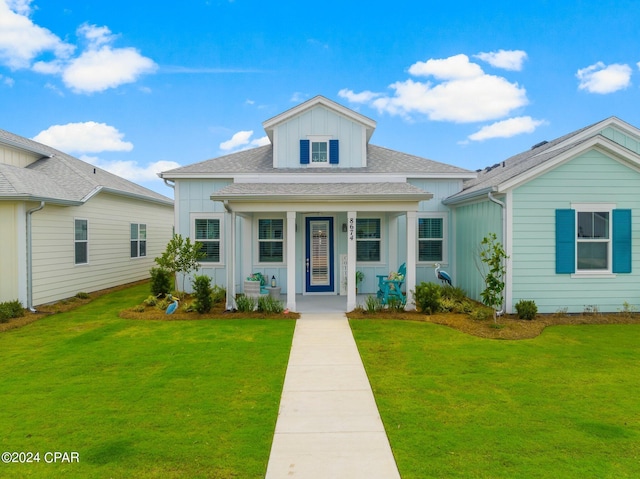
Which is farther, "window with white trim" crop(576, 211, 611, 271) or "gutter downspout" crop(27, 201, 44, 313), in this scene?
"gutter downspout" crop(27, 201, 44, 313)

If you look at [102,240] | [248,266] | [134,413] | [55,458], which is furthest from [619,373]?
[102,240]

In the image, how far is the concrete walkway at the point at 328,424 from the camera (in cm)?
350

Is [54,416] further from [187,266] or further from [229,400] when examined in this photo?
[187,266]

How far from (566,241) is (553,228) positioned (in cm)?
45

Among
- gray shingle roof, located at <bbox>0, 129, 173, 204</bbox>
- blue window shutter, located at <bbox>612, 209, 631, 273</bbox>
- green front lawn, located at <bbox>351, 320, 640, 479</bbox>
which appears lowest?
green front lawn, located at <bbox>351, 320, 640, 479</bbox>

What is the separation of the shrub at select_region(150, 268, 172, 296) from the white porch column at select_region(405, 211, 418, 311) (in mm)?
7406

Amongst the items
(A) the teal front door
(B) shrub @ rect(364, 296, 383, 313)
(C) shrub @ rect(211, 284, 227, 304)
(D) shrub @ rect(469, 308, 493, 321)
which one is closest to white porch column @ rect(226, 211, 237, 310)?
(C) shrub @ rect(211, 284, 227, 304)

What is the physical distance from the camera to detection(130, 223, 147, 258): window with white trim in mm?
16719

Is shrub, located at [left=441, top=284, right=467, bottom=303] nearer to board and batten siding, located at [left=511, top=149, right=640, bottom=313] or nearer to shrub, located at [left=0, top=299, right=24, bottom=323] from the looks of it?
board and batten siding, located at [left=511, top=149, right=640, bottom=313]

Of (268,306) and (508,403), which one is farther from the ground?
(268,306)

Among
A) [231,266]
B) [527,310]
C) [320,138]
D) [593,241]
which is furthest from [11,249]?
[593,241]

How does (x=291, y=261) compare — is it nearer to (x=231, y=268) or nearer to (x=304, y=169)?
(x=231, y=268)

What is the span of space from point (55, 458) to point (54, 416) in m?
1.00

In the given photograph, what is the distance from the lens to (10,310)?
9.55 m
